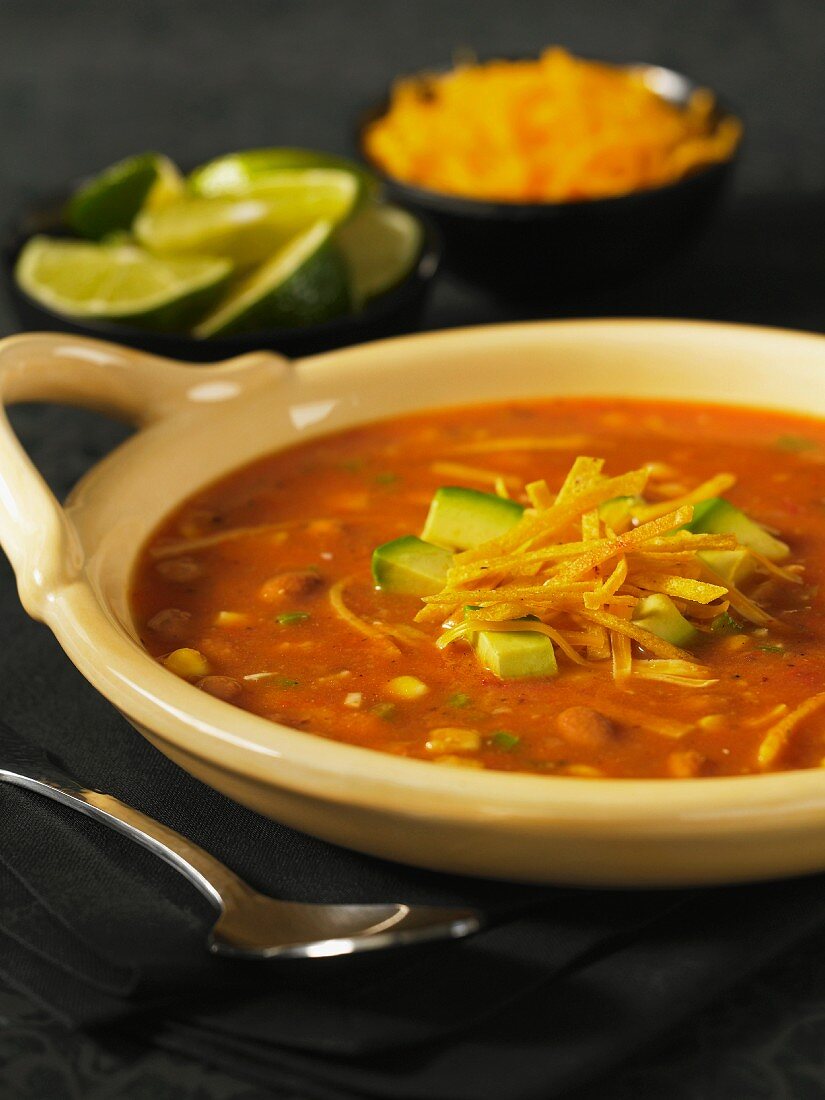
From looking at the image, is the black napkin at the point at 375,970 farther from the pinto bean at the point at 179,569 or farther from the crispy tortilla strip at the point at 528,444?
the crispy tortilla strip at the point at 528,444

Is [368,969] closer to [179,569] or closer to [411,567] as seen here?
[411,567]

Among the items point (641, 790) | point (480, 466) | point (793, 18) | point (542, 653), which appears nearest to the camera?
point (641, 790)

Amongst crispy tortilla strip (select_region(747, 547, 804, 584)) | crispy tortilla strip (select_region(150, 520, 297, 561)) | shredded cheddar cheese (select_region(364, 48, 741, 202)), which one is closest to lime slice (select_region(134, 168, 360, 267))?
shredded cheddar cheese (select_region(364, 48, 741, 202))

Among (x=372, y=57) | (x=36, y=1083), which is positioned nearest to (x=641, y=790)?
(x=36, y=1083)

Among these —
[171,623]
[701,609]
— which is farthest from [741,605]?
[171,623]

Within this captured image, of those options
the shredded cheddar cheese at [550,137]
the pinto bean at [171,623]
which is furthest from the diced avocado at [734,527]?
the shredded cheddar cheese at [550,137]

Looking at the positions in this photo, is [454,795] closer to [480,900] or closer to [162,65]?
[480,900]
